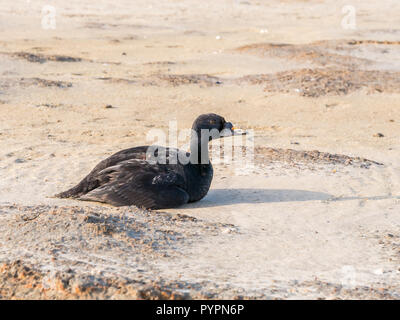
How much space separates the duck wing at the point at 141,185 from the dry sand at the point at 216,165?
254 millimetres

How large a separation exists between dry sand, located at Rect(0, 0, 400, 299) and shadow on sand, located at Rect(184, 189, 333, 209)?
0.04m

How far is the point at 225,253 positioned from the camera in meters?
5.70

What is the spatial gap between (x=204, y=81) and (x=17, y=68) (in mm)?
4710

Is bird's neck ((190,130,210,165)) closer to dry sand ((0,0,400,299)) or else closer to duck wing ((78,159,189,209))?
duck wing ((78,159,189,209))

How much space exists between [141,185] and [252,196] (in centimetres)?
144

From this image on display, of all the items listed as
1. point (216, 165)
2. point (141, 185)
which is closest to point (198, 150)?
point (141, 185)

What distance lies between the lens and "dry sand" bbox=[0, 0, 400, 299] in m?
4.98

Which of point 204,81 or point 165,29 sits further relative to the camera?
point 165,29

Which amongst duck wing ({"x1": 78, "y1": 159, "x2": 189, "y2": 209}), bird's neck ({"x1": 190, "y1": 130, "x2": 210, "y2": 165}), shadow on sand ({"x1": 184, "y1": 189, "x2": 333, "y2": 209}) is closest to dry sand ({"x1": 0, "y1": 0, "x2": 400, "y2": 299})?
shadow on sand ({"x1": 184, "y1": 189, "x2": 333, "y2": 209})

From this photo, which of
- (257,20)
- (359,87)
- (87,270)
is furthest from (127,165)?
(257,20)

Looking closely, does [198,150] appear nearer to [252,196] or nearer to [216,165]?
[252,196]

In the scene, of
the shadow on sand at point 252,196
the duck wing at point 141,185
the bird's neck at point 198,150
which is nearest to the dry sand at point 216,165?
the shadow on sand at point 252,196

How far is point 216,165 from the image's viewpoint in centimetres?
927
